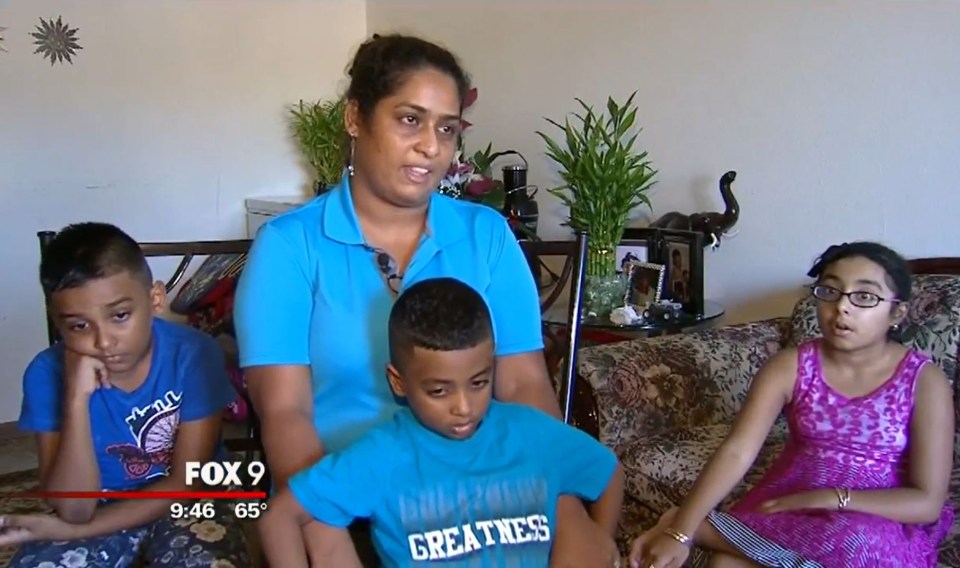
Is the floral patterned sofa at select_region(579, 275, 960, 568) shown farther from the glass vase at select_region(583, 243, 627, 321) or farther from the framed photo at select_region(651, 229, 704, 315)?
the glass vase at select_region(583, 243, 627, 321)

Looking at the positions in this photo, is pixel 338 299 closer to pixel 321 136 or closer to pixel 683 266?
pixel 683 266

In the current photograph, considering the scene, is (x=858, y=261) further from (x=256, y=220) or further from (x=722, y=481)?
(x=256, y=220)

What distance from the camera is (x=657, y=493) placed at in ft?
6.55

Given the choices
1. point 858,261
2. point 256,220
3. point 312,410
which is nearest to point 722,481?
point 858,261

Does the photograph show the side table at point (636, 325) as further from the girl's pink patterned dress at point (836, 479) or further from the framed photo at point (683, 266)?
the girl's pink patterned dress at point (836, 479)

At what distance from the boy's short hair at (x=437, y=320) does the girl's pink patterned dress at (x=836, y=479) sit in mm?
619

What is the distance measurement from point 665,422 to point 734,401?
219mm

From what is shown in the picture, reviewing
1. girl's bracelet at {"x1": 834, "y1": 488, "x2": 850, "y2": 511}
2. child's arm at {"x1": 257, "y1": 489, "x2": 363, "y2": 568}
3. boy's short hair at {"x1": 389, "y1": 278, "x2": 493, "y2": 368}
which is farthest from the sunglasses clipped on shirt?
child's arm at {"x1": 257, "y1": 489, "x2": 363, "y2": 568}

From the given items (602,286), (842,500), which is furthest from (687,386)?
(842,500)

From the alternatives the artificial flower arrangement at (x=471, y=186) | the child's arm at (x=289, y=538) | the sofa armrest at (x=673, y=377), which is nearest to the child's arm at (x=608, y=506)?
the child's arm at (x=289, y=538)

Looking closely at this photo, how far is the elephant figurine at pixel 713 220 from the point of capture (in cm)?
265

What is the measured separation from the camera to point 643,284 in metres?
2.78

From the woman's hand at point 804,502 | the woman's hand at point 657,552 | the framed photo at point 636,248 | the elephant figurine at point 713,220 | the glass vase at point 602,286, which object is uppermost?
the elephant figurine at point 713,220

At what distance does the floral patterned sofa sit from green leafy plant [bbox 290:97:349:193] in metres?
1.85
